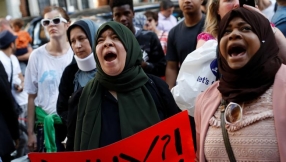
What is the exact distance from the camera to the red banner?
243 cm

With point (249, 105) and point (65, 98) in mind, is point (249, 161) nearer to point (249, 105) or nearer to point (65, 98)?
point (249, 105)

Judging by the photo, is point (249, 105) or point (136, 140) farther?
point (136, 140)

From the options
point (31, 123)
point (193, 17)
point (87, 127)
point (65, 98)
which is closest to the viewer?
point (87, 127)

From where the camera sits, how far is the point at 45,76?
4211mm

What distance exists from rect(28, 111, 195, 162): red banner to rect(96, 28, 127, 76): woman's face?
0.49 metres

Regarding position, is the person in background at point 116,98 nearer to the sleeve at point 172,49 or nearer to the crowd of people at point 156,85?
the crowd of people at point 156,85

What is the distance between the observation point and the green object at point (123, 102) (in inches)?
103

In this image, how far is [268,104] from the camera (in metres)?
2.06

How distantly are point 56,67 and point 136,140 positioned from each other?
6.72 ft

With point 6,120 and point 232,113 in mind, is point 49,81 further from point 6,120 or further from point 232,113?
point 232,113

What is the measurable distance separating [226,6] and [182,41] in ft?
3.32

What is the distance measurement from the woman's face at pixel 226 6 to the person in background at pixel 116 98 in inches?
32.0

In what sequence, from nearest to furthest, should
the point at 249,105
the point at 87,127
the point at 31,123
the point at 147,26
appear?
the point at 249,105 → the point at 87,127 → the point at 31,123 → the point at 147,26

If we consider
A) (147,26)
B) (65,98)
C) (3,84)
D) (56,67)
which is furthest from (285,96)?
(147,26)
